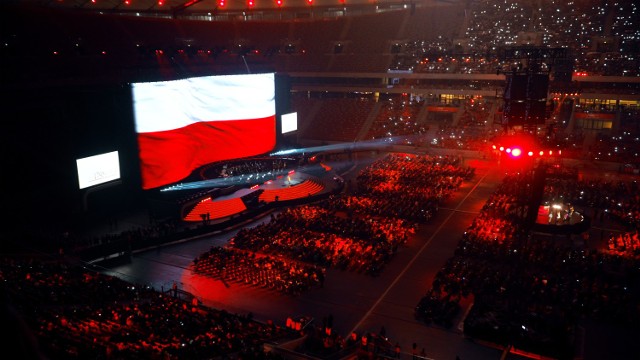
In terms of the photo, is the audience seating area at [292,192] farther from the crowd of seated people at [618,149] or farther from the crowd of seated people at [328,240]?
the crowd of seated people at [618,149]

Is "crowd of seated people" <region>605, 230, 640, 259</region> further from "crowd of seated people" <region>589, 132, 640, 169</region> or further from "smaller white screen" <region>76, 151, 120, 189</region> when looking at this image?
"smaller white screen" <region>76, 151, 120, 189</region>

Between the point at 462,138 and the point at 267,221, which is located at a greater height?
the point at 462,138

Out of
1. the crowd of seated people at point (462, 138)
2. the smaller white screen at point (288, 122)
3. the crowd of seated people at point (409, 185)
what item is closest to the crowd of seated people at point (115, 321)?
the crowd of seated people at point (409, 185)

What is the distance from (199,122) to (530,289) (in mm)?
21595

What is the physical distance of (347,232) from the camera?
23.7m

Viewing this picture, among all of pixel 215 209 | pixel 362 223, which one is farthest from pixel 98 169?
pixel 362 223

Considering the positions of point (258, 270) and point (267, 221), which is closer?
point (258, 270)

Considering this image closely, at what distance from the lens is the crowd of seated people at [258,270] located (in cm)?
1897

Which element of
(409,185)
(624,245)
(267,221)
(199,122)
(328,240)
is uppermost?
(199,122)

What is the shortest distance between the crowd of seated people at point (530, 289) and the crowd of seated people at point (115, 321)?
22.1 ft

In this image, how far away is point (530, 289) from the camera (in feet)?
58.5

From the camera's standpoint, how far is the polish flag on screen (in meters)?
27.1

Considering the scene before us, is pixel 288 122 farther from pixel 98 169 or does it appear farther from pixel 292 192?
pixel 98 169

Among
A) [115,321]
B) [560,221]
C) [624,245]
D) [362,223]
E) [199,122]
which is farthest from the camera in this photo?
[199,122]
